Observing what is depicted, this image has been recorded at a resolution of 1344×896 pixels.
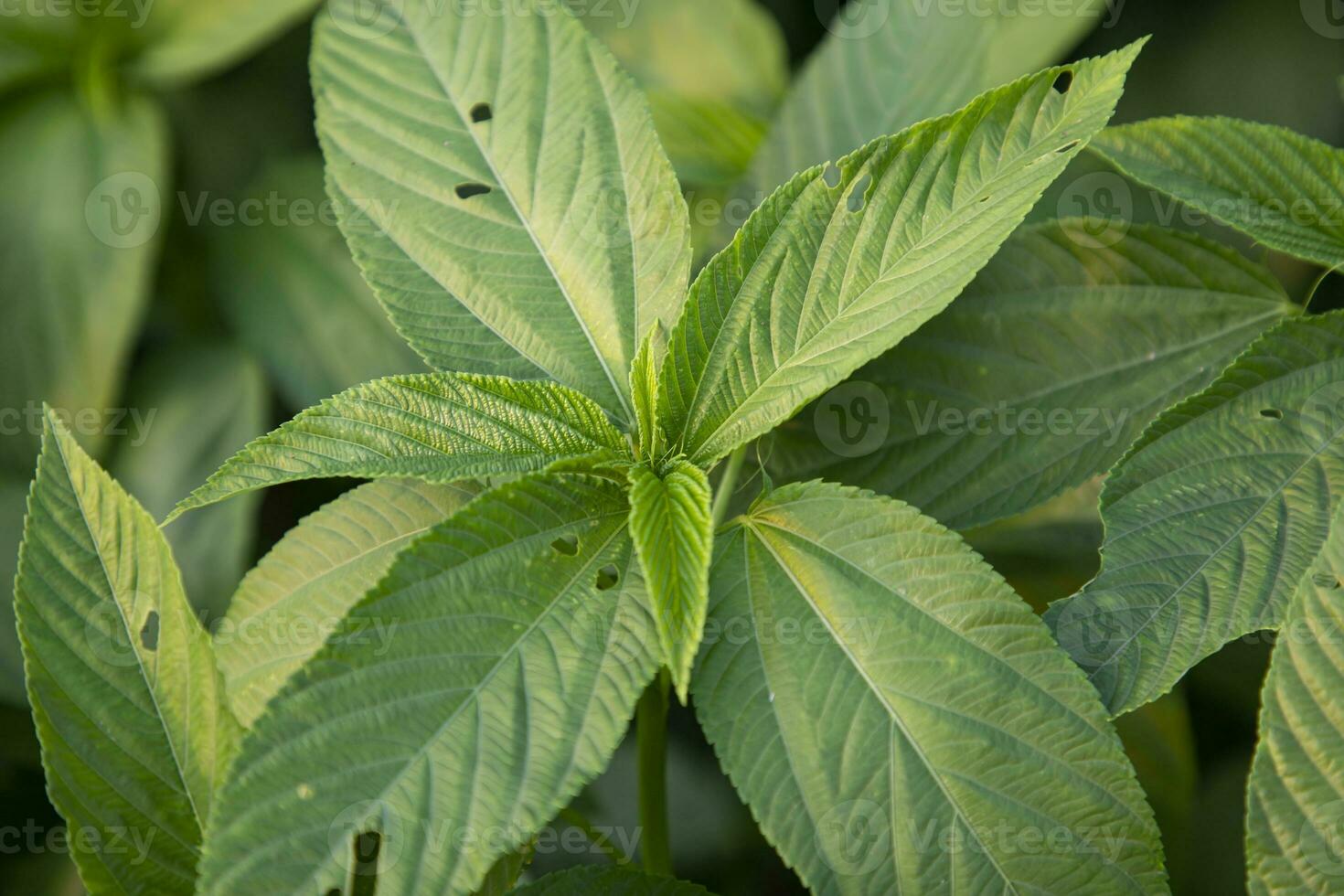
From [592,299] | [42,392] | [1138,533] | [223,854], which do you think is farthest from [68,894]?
[1138,533]

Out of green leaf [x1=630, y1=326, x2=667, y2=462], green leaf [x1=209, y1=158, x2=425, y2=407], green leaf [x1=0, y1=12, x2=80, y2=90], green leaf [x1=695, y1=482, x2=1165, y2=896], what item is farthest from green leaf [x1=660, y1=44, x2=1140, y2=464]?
green leaf [x1=0, y1=12, x2=80, y2=90]

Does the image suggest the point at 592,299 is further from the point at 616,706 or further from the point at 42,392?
the point at 42,392

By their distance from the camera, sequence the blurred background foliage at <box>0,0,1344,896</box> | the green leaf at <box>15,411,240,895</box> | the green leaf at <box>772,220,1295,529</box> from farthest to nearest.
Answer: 1. the blurred background foliage at <box>0,0,1344,896</box>
2. the green leaf at <box>772,220,1295,529</box>
3. the green leaf at <box>15,411,240,895</box>

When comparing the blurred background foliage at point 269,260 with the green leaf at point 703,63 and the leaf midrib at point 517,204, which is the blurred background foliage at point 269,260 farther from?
the leaf midrib at point 517,204

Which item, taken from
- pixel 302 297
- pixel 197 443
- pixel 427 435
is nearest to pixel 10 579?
pixel 197 443

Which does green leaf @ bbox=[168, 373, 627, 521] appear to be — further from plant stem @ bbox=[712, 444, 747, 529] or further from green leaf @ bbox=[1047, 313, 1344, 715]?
green leaf @ bbox=[1047, 313, 1344, 715]

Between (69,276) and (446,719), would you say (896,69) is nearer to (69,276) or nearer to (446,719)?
(446,719)

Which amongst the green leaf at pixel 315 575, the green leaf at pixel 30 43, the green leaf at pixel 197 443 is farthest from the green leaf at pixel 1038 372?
the green leaf at pixel 30 43
